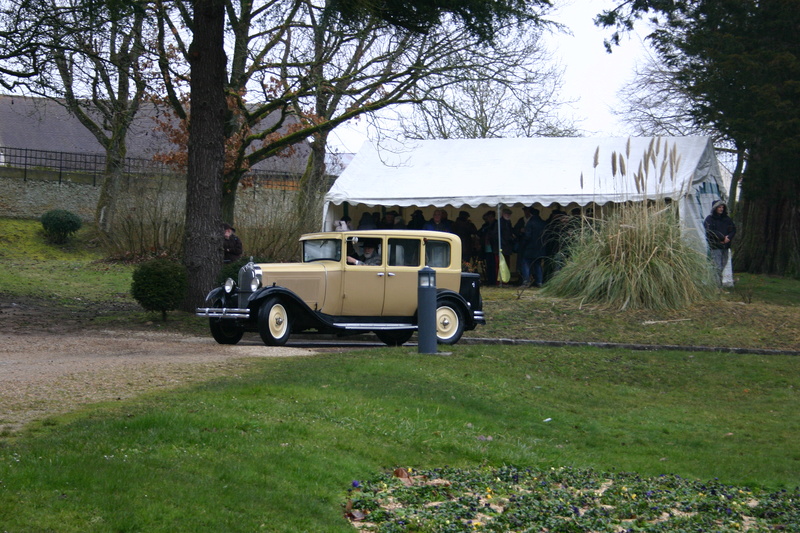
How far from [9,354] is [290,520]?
A: 7336mm

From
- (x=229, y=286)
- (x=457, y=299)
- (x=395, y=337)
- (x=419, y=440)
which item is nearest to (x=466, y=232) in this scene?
(x=395, y=337)

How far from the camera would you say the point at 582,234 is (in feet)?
→ 57.7

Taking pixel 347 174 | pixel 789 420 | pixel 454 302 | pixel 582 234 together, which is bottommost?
pixel 789 420

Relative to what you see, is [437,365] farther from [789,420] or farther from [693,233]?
[693,233]

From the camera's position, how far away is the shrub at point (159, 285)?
14547 millimetres

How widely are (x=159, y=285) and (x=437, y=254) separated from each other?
4749 mm

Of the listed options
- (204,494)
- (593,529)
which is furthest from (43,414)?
(593,529)

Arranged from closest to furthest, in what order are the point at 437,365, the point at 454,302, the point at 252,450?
the point at 252,450 < the point at 437,365 < the point at 454,302

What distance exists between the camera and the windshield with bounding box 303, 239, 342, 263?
12938 mm

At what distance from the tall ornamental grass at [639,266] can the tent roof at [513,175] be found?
2.33m

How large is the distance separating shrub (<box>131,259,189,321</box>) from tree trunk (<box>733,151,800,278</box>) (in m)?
16.4

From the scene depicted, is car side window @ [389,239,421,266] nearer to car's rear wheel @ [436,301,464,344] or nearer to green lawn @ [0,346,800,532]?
car's rear wheel @ [436,301,464,344]

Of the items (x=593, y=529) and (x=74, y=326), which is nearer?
(x=593, y=529)

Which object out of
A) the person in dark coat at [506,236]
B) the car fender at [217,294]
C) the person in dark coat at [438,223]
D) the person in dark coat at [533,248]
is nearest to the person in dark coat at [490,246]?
the person in dark coat at [506,236]
